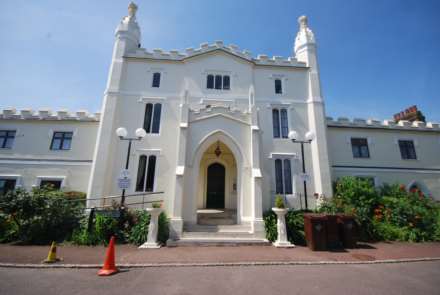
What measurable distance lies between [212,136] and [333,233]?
7.56 metres

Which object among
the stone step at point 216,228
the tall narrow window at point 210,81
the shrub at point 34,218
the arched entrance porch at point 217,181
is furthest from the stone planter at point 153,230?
the tall narrow window at point 210,81

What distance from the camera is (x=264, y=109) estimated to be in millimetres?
13656

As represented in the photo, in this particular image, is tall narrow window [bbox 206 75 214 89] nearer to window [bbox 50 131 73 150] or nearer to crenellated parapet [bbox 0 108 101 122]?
crenellated parapet [bbox 0 108 101 122]

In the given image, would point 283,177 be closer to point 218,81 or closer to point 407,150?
point 218,81

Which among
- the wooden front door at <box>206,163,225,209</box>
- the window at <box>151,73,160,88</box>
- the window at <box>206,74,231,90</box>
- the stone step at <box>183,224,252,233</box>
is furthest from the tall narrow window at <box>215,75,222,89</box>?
the stone step at <box>183,224,252,233</box>

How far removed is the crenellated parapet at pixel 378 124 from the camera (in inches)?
585

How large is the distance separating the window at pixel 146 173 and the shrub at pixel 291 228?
7.33 m

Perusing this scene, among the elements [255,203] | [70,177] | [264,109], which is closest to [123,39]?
[70,177]

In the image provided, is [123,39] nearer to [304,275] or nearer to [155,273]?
[155,273]

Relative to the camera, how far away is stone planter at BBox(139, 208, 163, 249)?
7.75m

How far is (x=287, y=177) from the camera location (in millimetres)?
12414

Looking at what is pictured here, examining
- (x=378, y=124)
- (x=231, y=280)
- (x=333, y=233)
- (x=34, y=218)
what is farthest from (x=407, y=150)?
(x=34, y=218)

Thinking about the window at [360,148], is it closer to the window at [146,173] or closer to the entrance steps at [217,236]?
the entrance steps at [217,236]

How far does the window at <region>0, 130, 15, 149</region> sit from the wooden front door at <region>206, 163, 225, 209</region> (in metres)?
14.5
